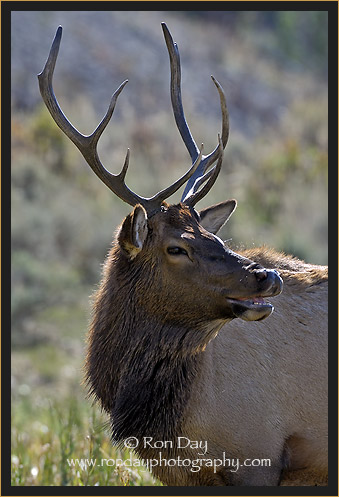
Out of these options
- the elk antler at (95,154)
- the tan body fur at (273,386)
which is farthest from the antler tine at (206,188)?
the tan body fur at (273,386)

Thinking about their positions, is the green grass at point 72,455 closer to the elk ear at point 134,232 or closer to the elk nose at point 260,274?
the elk ear at point 134,232

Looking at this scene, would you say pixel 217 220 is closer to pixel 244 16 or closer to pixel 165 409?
pixel 165 409

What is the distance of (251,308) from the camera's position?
5.21 m

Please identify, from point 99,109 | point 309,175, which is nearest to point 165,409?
point 309,175

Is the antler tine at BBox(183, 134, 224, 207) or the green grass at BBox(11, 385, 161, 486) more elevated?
the antler tine at BBox(183, 134, 224, 207)

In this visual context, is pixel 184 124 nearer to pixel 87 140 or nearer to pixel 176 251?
pixel 87 140

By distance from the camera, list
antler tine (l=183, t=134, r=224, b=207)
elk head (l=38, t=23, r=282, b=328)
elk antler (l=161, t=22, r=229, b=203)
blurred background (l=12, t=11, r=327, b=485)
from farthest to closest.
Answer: blurred background (l=12, t=11, r=327, b=485) → elk antler (l=161, t=22, r=229, b=203) → antler tine (l=183, t=134, r=224, b=207) → elk head (l=38, t=23, r=282, b=328)

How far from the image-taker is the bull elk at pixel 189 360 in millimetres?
5488

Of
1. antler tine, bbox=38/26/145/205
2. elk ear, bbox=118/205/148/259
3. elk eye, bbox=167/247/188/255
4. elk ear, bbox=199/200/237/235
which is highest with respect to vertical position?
antler tine, bbox=38/26/145/205

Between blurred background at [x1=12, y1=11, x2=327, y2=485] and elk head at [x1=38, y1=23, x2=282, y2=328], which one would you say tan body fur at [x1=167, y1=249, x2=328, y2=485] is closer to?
elk head at [x1=38, y1=23, x2=282, y2=328]

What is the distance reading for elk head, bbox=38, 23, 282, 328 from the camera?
5270mm

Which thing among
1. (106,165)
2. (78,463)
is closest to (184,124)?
(78,463)

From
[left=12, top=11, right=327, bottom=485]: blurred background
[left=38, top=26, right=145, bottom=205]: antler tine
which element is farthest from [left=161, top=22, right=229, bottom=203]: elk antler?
[left=12, top=11, right=327, bottom=485]: blurred background

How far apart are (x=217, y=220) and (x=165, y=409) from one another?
58.0 inches
